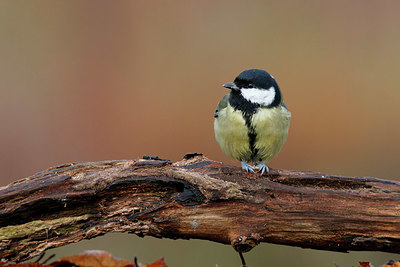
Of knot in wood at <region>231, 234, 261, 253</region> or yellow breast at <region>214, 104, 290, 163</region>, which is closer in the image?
knot in wood at <region>231, 234, 261, 253</region>

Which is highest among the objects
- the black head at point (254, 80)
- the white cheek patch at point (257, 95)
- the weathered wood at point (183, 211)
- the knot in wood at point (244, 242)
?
the black head at point (254, 80)

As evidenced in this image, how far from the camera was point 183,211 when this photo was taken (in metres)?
1.53

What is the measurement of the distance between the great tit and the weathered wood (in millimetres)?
418

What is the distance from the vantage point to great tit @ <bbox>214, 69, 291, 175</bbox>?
202 centimetres

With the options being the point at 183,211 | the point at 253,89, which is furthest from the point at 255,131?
the point at 183,211

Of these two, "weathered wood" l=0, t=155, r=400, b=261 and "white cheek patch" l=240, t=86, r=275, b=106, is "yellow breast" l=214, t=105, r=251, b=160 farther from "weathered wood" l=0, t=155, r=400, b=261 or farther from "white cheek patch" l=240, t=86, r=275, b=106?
"weathered wood" l=0, t=155, r=400, b=261

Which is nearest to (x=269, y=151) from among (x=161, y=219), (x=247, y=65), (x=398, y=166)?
(x=161, y=219)

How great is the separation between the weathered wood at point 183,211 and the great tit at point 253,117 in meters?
0.42

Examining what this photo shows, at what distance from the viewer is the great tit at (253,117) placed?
6.63 ft

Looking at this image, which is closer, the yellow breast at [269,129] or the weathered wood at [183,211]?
the weathered wood at [183,211]

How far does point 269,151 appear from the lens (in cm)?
212

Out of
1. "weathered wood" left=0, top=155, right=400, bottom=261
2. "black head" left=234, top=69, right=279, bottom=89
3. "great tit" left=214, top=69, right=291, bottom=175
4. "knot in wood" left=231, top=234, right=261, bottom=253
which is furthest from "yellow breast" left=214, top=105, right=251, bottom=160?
"knot in wood" left=231, top=234, right=261, bottom=253

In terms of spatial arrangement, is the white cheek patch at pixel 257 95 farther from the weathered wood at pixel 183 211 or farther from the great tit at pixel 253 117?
the weathered wood at pixel 183 211

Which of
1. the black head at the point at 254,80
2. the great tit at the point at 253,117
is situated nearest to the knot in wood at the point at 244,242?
the great tit at the point at 253,117
